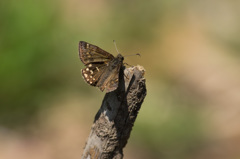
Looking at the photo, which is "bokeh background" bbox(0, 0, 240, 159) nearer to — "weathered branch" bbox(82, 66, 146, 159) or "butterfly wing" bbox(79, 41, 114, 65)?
"butterfly wing" bbox(79, 41, 114, 65)

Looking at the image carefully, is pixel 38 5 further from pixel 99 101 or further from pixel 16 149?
pixel 16 149

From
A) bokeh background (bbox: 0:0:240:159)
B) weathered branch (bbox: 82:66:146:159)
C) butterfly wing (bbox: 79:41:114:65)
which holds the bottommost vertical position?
weathered branch (bbox: 82:66:146:159)

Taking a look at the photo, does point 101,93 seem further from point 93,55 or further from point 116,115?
point 116,115

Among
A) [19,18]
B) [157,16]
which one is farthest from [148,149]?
[157,16]

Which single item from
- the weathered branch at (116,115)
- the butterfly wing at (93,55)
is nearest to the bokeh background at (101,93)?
the butterfly wing at (93,55)

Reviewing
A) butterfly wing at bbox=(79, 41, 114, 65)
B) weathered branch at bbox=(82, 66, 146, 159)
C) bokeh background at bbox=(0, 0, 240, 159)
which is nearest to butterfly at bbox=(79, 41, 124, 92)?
butterfly wing at bbox=(79, 41, 114, 65)

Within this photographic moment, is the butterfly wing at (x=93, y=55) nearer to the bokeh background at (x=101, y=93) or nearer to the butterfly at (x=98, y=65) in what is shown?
the butterfly at (x=98, y=65)
